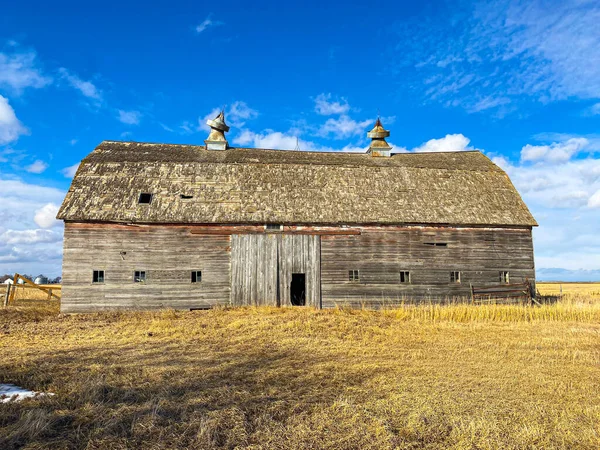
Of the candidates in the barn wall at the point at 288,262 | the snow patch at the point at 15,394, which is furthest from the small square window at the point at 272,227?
the snow patch at the point at 15,394

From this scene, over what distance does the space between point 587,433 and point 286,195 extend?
55.1 feet

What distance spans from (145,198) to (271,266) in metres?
7.27

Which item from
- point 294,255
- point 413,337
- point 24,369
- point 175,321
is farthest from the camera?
point 294,255

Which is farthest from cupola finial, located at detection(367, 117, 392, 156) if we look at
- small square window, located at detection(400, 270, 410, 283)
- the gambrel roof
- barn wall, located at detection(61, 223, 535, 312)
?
small square window, located at detection(400, 270, 410, 283)

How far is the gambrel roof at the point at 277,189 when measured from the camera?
63.0ft

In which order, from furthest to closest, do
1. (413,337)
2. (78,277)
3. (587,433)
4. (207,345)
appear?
(78,277) → (413,337) → (207,345) → (587,433)

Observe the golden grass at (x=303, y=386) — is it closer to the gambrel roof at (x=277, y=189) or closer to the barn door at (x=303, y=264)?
the barn door at (x=303, y=264)

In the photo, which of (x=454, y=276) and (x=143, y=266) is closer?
(x=143, y=266)

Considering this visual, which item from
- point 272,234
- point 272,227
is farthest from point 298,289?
point 272,227

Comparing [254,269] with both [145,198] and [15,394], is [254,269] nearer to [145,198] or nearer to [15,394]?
[145,198]

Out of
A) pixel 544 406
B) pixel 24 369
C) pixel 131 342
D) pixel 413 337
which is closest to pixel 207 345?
pixel 131 342

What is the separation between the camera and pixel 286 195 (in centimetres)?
2078

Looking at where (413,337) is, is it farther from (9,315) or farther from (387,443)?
(9,315)

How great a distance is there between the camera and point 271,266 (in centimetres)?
1905
